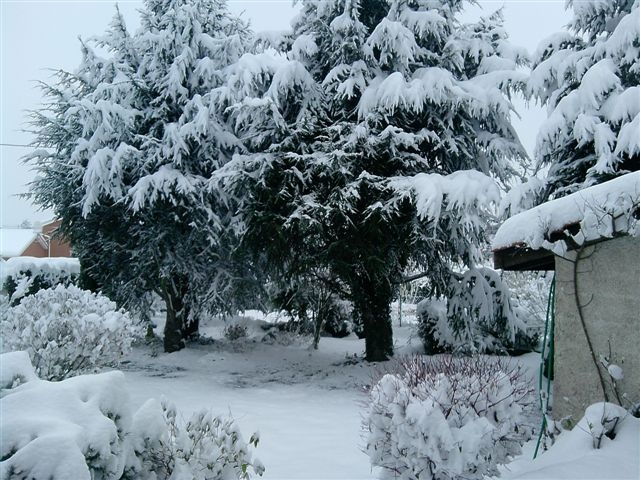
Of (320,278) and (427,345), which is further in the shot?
(427,345)

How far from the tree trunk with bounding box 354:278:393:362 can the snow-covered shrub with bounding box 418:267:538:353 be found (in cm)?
122

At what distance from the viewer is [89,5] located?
724 cm

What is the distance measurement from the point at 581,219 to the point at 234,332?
40.6 feet

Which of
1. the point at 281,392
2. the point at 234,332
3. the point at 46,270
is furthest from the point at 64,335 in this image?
the point at 46,270

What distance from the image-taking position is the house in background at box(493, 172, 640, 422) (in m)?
4.25

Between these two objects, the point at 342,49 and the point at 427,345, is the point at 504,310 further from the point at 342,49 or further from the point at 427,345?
the point at 342,49

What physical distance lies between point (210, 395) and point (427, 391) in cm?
586

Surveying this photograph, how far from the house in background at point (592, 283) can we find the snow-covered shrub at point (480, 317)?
5754 millimetres

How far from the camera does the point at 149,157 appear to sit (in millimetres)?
11828

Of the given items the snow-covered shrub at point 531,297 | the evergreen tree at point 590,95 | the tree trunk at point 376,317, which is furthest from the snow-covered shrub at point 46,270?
the evergreen tree at point 590,95

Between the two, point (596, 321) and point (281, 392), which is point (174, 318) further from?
point (596, 321)

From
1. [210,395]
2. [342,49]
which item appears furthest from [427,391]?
[342,49]

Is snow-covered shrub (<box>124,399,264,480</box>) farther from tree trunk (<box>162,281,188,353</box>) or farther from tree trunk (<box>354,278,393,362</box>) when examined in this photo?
tree trunk (<box>162,281,188,353</box>)

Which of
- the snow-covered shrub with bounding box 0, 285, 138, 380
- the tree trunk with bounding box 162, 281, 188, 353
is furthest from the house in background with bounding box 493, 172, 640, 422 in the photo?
the tree trunk with bounding box 162, 281, 188, 353
